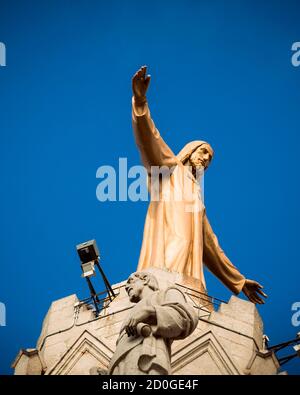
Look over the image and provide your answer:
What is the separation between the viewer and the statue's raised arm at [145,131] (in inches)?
891

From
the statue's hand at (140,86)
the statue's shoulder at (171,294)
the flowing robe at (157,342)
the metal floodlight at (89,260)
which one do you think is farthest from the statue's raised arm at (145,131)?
the flowing robe at (157,342)

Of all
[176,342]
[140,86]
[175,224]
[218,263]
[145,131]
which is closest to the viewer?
[176,342]

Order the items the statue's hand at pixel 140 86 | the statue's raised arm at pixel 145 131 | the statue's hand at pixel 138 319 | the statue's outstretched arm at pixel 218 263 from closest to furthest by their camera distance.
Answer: the statue's hand at pixel 138 319 < the statue's hand at pixel 140 86 < the statue's raised arm at pixel 145 131 < the statue's outstretched arm at pixel 218 263

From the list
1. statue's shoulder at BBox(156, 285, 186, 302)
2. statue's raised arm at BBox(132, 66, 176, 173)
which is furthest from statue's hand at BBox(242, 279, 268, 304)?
statue's shoulder at BBox(156, 285, 186, 302)

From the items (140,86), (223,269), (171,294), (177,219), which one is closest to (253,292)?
(223,269)

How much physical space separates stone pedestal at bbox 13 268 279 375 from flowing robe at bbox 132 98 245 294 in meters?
1.08

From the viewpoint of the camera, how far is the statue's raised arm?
22.6 metres

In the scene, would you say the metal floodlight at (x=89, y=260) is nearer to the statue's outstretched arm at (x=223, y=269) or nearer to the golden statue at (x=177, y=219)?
the golden statue at (x=177, y=219)

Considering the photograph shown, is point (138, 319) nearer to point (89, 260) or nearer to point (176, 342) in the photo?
point (176, 342)

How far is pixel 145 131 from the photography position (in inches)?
907

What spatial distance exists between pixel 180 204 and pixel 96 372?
815 cm

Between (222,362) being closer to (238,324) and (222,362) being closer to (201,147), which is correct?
(238,324)

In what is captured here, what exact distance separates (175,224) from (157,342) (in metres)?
8.99

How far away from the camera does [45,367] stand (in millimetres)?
17656
